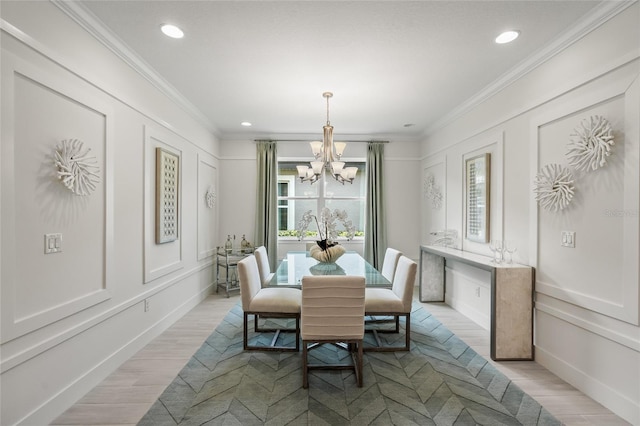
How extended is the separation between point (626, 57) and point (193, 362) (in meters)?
3.90

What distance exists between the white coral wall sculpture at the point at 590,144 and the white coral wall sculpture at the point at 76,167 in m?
3.53

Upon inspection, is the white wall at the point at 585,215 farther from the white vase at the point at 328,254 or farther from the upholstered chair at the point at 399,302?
the white vase at the point at 328,254

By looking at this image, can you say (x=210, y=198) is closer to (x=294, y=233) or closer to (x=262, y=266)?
(x=294, y=233)

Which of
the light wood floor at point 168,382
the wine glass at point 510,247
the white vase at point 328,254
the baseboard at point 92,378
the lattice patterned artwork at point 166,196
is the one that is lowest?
the light wood floor at point 168,382

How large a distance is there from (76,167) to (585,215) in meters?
3.62

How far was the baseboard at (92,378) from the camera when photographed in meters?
1.86

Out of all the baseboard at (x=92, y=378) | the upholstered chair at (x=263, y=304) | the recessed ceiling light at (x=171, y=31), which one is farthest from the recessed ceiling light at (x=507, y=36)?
the baseboard at (x=92, y=378)

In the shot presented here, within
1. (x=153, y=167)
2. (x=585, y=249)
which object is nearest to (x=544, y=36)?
(x=585, y=249)

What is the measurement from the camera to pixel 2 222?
1606 millimetres

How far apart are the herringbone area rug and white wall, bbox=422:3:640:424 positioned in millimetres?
566

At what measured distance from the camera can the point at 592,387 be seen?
2.17 metres

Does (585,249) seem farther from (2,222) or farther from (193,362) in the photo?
(2,222)

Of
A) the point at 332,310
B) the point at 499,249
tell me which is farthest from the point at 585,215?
the point at 332,310

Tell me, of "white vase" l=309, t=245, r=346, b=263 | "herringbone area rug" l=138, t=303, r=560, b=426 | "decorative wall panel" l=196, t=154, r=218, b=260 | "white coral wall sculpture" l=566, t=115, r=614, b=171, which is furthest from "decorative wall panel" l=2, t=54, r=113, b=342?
"white coral wall sculpture" l=566, t=115, r=614, b=171
